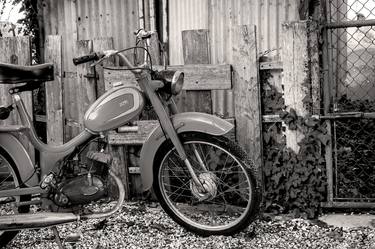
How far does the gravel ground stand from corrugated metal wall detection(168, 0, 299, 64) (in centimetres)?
248

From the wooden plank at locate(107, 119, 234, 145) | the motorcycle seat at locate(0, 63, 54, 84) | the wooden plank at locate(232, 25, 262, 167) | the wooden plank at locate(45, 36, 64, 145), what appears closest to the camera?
the motorcycle seat at locate(0, 63, 54, 84)

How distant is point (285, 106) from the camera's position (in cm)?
475

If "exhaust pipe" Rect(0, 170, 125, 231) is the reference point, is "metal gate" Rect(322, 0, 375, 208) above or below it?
above

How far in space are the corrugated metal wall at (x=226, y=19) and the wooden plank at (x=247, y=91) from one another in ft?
5.42

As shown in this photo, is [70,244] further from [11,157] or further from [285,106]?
[285,106]

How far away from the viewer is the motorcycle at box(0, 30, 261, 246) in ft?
13.4

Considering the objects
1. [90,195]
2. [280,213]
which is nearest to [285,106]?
[280,213]

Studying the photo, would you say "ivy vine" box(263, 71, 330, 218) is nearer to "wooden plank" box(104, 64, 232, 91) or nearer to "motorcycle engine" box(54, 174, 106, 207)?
"wooden plank" box(104, 64, 232, 91)

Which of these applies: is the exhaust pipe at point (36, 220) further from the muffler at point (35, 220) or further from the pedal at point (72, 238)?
the pedal at point (72, 238)

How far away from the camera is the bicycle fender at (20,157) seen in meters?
4.25

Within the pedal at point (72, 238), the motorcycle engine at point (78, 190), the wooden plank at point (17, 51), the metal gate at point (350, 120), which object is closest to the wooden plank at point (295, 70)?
the metal gate at point (350, 120)

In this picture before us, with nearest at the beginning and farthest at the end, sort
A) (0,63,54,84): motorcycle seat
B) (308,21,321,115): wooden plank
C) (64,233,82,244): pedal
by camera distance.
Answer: (0,63,54,84): motorcycle seat, (64,233,82,244): pedal, (308,21,321,115): wooden plank

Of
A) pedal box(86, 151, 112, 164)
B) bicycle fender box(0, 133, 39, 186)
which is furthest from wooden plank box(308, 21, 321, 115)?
bicycle fender box(0, 133, 39, 186)

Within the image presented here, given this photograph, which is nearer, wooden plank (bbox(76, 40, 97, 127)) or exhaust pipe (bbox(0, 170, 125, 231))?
exhaust pipe (bbox(0, 170, 125, 231))
